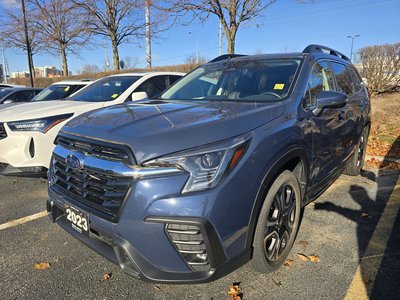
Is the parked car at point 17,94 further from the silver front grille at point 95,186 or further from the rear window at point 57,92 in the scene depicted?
the silver front grille at point 95,186

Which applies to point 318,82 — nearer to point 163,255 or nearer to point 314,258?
point 314,258

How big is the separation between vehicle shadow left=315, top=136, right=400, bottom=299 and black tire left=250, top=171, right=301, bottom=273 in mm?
582

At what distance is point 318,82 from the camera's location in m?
3.45

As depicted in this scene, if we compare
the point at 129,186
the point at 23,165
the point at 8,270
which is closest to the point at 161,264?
the point at 129,186

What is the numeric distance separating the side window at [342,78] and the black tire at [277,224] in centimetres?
192

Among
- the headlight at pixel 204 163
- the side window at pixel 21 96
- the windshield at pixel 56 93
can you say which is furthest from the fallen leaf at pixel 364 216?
the side window at pixel 21 96

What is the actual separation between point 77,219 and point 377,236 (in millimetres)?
2829

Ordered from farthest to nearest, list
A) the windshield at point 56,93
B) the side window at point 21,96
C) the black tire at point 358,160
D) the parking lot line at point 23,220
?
1. the side window at point 21,96
2. the windshield at point 56,93
3. the black tire at point 358,160
4. the parking lot line at point 23,220

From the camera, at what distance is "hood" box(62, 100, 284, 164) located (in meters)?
2.10

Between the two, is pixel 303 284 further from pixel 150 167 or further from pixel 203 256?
pixel 150 167

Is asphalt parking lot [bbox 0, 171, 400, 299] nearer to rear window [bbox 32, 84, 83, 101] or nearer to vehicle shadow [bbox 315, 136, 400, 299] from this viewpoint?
vehicle shadow [bbox 315, 136, 400, 299]

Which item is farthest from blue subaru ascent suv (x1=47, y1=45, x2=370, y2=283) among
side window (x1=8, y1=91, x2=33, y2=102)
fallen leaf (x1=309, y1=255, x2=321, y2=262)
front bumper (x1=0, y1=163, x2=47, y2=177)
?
side window (x1=8, y1=91, x2=33, y2=102)

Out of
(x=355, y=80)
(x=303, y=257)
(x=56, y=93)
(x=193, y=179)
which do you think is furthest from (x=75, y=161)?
(x=56, y=93)

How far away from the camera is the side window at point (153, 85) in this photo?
584cm
